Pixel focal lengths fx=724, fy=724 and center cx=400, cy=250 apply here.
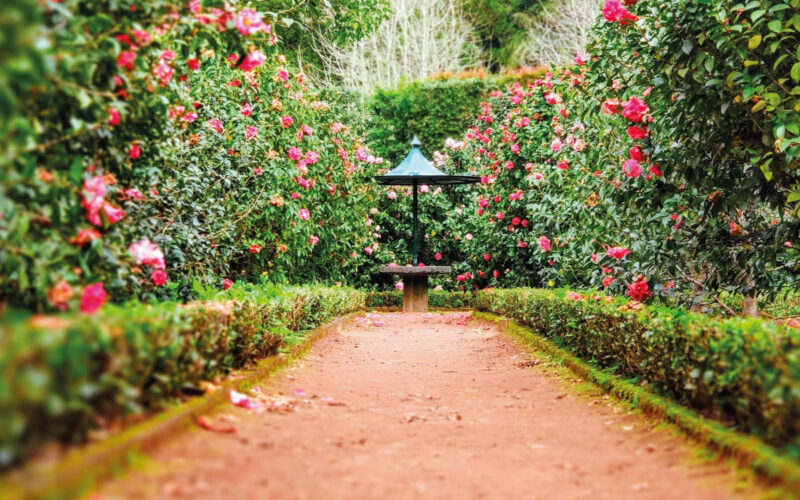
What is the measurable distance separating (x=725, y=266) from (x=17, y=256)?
4.98 meters

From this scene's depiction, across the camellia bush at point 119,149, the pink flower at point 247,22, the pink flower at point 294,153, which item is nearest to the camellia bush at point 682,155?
the pink flower at point 247,22

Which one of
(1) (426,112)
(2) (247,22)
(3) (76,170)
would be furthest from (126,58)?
(1) (426,112)

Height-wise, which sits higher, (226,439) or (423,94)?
(423,94)

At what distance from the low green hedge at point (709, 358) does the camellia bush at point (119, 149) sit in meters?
2.78

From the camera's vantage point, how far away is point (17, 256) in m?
2.83

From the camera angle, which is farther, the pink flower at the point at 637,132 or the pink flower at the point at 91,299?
the pink flower at the point at 637,132

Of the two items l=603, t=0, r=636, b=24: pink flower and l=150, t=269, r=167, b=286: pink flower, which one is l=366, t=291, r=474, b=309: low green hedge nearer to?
l=603, t=0, r=636, b=24: pink flower

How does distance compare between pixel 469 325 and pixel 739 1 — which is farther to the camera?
pixel 469 325

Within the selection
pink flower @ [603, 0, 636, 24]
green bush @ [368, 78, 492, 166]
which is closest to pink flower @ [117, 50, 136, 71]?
pink flower @ [603, 0, 636, 24]

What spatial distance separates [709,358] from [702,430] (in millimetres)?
361

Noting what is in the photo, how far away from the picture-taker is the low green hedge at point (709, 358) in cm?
282

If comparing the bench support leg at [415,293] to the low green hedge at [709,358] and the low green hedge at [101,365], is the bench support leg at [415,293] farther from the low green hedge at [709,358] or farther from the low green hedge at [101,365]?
the low green hedge at [101,365]

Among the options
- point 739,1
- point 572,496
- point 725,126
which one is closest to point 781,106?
point 725,126

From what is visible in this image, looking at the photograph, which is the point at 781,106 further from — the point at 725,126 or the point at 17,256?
the point at 17,256
